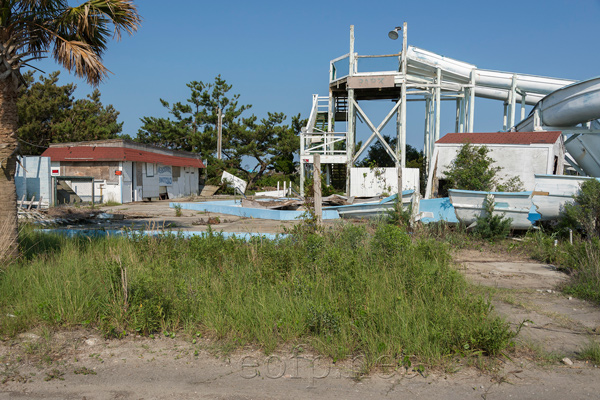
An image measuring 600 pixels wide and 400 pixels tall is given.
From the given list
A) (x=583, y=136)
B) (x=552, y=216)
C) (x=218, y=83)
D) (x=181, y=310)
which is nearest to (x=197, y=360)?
(x=181, y=310)

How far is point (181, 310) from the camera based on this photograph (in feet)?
18.5

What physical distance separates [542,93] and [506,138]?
10.2m

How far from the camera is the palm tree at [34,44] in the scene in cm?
697

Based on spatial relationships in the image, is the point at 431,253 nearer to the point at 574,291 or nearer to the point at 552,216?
the point at 574,291

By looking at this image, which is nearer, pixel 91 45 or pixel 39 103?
pixel 91 45

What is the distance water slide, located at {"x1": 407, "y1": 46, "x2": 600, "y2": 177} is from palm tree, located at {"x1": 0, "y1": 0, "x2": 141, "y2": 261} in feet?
56.5

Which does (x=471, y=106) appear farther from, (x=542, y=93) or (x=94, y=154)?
(x=94, y=154)

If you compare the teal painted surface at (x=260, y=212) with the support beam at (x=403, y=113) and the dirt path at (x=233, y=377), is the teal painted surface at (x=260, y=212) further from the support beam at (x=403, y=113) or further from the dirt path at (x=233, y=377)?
the dirt path at (x=233, y=377)

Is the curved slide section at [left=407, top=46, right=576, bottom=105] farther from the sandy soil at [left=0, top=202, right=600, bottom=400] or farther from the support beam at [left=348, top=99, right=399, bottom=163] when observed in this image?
the sandy soil at [left=0, top=202, right=600, bottom=400]

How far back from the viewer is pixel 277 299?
5.61m

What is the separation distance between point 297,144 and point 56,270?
37223 mm

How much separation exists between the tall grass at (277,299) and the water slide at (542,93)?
1460 centimetres

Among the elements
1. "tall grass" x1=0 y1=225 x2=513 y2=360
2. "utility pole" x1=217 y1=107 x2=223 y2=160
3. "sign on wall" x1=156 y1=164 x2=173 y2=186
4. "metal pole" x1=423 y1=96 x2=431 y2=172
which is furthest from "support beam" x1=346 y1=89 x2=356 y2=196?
"utility pole" x1=217 y1=107 x2=223 y2=160

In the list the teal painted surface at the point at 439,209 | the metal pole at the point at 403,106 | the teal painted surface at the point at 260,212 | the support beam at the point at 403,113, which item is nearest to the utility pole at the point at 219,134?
the teal painted surface at the point at 260,212
